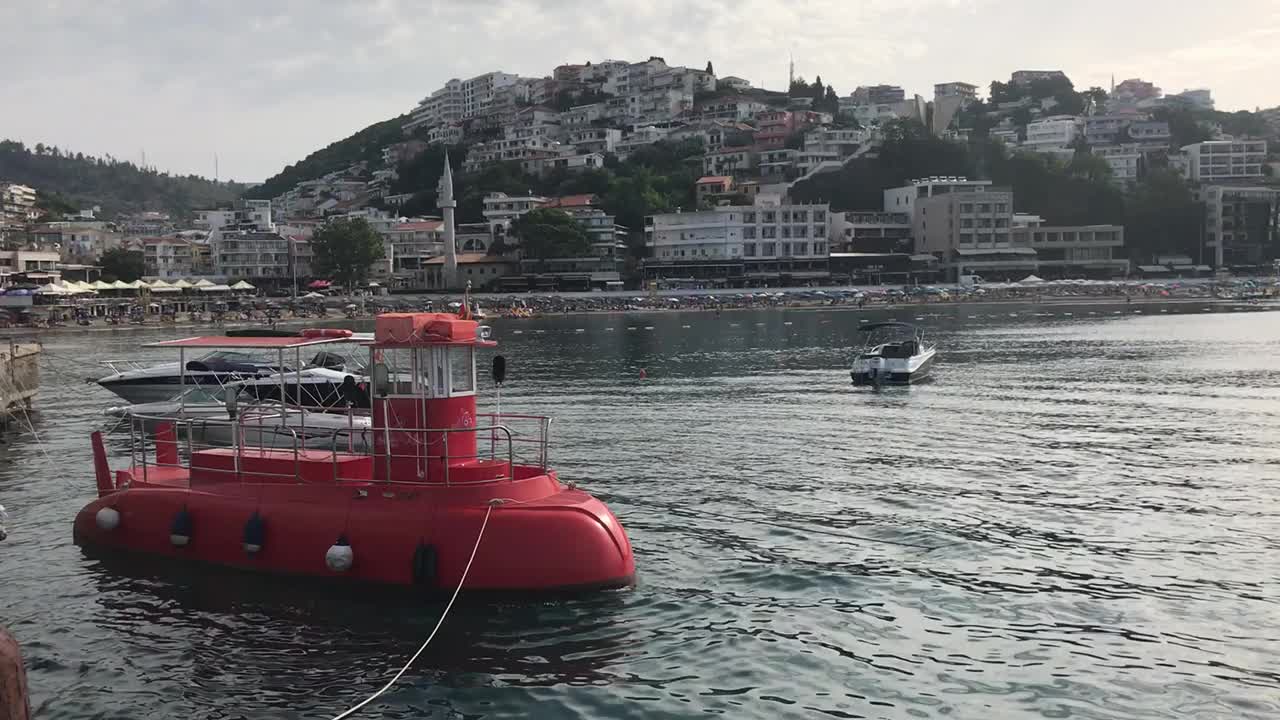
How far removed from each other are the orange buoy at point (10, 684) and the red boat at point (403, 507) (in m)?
7.14

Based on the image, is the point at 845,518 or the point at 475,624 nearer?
the point at 475,624

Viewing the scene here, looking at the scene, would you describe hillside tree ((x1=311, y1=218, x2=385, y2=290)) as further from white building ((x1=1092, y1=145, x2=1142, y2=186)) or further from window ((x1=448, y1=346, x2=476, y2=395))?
white building ((x1=1092, y1=145, x2=1142, y2=186))

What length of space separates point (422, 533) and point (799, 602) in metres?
5.79

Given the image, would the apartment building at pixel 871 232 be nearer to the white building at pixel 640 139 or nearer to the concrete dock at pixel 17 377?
the white building at pixel 640 139

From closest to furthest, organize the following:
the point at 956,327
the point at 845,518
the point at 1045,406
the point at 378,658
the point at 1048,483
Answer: the point at 378,658 → the point at 845,518 → the point at 1048,483 → the point at 1045,406 → the point at 956,327

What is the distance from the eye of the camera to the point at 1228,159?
169375 mm

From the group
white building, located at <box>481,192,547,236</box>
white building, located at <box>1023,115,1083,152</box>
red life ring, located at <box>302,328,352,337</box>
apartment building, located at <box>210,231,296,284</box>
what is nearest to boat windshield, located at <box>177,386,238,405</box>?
red life ring, located at <box>302,328,352,337</box>

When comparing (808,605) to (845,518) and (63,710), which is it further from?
(63,710)

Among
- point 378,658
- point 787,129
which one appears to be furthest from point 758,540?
point 787,129

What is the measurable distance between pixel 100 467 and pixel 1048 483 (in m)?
20.4

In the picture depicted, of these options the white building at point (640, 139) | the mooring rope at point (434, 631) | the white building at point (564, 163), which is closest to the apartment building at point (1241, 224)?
the white building at point (640, 139)

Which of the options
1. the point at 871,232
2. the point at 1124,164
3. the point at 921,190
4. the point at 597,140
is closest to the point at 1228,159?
the point at 1124,164

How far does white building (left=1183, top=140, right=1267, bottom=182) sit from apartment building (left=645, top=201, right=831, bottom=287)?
76.2 metres

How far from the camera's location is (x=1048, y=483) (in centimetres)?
2412
